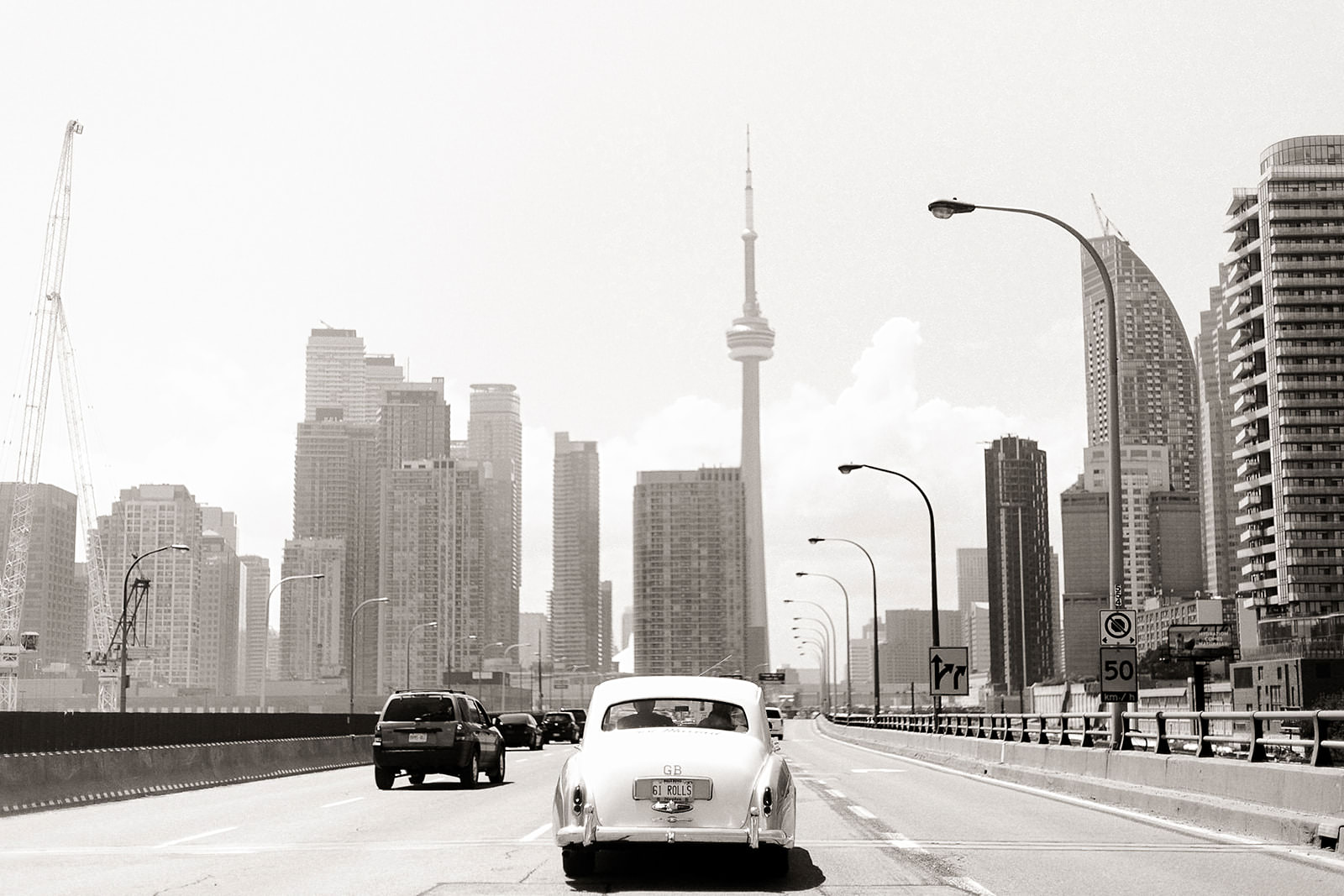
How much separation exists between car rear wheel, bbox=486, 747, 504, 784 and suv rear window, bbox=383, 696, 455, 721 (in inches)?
91.8

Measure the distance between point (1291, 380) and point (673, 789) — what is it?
183843mm

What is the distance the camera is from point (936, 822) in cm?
1773

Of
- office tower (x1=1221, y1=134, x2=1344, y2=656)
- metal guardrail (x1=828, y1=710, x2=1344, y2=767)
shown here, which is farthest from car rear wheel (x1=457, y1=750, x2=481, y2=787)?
office tower (x1=1221, y1=134, x2=1344, y2=656)

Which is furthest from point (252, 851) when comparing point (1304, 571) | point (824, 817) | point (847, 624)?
point (1304, 571)

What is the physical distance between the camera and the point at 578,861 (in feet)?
39.0

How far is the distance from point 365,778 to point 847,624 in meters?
61.9

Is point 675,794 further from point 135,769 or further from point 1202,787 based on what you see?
point 135,769

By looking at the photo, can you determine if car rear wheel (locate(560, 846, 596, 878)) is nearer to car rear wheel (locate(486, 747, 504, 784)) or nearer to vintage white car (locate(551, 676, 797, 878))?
vintage white car (locate(551, 676, 797, 878))

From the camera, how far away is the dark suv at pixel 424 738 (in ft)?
85.7

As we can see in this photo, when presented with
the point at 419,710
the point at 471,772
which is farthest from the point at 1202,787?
the point at 419,710

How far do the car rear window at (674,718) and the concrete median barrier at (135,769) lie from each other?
1188 cm

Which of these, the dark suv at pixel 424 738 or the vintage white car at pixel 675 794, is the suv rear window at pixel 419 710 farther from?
the vintage white car at pixel 675 794

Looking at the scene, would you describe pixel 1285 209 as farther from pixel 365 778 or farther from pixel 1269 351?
pixel 365 778

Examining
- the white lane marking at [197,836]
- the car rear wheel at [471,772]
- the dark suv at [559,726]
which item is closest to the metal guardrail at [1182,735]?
the car rear wheel at [471,772]
